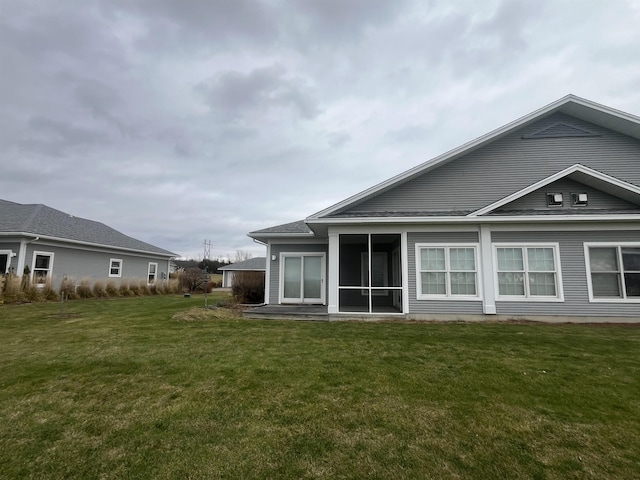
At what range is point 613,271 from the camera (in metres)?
9.32

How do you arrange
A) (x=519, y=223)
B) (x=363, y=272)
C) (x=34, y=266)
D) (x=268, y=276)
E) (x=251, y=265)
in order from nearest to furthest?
(x=519, y=223) < (x=268, y=276) < (x=363, y=272) < (x=34, y=266) < (x=251, y=265)

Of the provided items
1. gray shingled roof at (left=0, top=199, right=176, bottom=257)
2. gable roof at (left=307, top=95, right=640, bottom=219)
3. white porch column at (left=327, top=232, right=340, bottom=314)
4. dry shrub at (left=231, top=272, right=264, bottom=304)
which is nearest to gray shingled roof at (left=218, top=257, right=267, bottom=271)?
gray shingled roof at (left=0, top=199, right=176, bottom=257)

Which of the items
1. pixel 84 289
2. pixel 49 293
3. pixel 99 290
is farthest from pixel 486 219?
pixel 99 290

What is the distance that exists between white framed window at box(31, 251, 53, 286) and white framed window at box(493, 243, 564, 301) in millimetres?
18872

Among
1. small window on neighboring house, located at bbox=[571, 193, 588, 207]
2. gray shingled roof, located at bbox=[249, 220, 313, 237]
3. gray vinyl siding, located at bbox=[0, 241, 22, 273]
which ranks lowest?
gray vinyl siding, located at bbox=[0, 241, 22, 273]

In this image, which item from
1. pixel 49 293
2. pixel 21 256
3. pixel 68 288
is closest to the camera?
pixel 49 293

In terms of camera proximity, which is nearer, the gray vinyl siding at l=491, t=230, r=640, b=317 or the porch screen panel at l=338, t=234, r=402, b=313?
the gray vinyl siding at l=491, t=230, r=640, b=317

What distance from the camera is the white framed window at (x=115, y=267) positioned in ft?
68.2

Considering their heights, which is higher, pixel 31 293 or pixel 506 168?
pixel 506 168

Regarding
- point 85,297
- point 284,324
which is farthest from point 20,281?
point 284,324

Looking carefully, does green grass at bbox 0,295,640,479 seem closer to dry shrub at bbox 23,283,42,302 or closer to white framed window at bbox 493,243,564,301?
white framed window at bbox 493,243,564,301

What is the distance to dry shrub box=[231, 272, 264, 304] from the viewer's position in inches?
565

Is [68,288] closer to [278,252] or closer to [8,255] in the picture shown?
[8,255]

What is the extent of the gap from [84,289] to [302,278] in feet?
41.1
